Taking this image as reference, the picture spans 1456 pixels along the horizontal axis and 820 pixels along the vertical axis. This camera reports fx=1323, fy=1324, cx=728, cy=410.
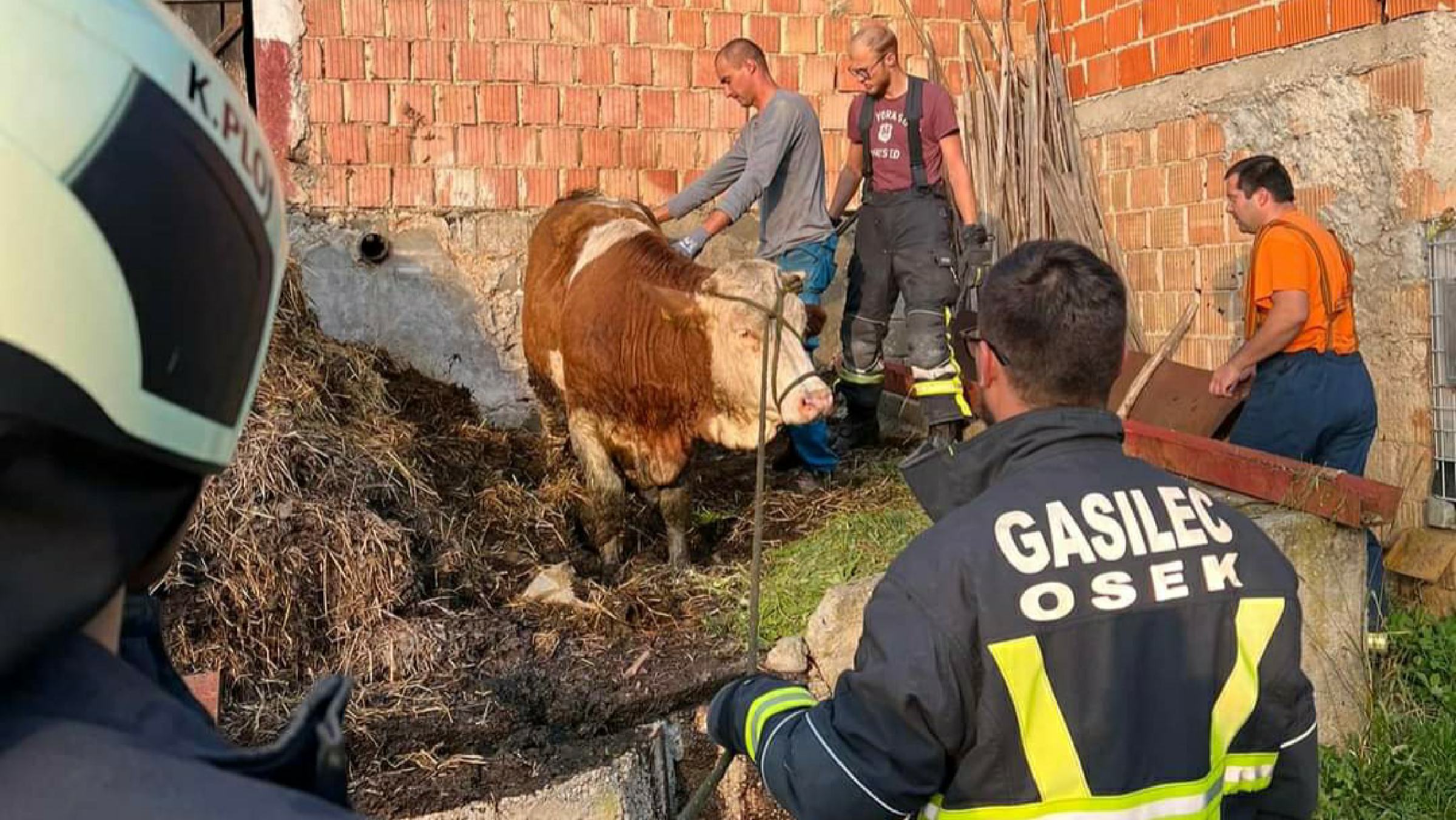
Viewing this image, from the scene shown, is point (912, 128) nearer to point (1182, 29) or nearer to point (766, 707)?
point (1182, 29)

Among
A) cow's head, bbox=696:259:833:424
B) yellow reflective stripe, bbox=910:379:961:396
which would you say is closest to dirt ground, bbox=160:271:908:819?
cow's head, bbox=696:259:833:424

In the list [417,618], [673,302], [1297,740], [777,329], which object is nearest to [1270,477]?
[777,329]

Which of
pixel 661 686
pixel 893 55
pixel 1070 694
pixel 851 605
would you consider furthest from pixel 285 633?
pixel 893 55

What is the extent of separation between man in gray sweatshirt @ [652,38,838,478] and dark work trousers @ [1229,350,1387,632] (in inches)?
87.2

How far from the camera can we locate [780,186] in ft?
22.2

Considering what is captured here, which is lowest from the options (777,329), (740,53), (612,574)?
(612,574)

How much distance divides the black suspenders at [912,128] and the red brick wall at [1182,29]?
64.2 inches

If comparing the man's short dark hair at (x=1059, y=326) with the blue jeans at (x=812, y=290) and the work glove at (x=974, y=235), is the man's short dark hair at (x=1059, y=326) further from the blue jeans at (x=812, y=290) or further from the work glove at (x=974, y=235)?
the blue jeans at (x=812, y=290)

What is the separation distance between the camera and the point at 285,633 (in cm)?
445

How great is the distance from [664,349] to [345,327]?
9.52ft

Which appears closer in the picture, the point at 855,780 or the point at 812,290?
the point at 855,780

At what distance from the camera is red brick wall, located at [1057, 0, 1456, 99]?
235 inches

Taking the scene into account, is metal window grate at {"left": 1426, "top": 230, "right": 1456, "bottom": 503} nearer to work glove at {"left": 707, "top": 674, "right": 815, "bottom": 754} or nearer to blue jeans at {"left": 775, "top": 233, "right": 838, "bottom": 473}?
blue jeans at {"left": 775, "top": 233, "right": 838, "bottom": 473}

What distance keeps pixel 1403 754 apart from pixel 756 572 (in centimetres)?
250
